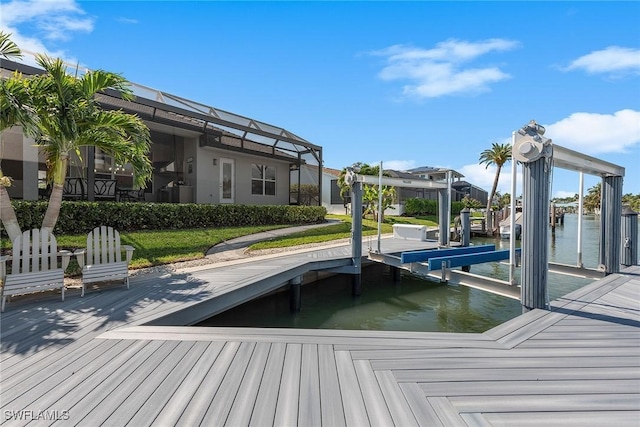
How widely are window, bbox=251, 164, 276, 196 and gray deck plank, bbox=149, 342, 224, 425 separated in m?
13.2

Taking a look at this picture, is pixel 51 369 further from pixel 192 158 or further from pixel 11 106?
pixel 192 158

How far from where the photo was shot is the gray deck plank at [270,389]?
2.09 meters

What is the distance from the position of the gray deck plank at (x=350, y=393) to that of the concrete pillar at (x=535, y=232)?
301cm

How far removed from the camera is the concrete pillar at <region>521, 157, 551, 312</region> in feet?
13.4

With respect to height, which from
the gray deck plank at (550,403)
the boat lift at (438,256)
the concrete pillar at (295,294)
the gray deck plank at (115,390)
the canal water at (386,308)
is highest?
the boat lift at (438,256)

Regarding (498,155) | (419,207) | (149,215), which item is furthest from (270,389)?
(419,207)

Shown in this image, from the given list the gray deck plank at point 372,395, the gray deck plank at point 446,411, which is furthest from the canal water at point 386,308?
the gray deck plank at point 446,411

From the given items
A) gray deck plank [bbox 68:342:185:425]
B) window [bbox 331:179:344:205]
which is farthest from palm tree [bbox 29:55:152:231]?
window [bbox 331:179:344:205]

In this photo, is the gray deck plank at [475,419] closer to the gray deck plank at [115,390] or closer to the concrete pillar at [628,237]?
the gray deck plank at [115,390]

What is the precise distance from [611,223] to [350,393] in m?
7.30

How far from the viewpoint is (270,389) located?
7.97ft

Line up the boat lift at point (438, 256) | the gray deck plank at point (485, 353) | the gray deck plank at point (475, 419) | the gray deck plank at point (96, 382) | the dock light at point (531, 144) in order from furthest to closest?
the boat lift at point (438, 256) → the dock light at point (531, 144) → the gray deck plank at point (485, 353) → the gray deck plank at point (96, 382) → the gray deck plank at point (475, 419)

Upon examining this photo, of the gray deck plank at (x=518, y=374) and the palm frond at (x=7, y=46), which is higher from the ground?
the palm frond at (x=7, y=46)

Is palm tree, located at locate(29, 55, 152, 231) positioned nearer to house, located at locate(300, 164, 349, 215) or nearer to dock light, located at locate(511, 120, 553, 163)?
dock light, located at locate(511, 120, 553, 163)
